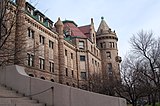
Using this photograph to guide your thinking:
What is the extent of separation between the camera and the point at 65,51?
155 ft

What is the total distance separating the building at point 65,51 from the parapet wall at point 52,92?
9339 mm

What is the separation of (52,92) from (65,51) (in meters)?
34.5

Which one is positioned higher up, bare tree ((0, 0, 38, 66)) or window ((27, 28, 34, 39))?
window ((27, 28, 34, 39))

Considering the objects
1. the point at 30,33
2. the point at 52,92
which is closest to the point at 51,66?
the point at 30,33

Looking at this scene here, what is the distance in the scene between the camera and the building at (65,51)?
35.5m

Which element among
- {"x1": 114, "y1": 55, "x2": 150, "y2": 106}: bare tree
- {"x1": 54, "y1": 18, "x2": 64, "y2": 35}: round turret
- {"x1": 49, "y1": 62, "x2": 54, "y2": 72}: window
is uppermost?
{"x1": 54, "y1": 18, "x2": 64, "y2": 35}: round turret

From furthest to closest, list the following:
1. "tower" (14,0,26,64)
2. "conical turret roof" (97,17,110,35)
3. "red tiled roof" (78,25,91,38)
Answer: "conical turret roof" (97,17,110,35) < "red tiled roof" (78,25,91,38) < "tower" (14,0,26,64)

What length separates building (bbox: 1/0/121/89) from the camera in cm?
3553

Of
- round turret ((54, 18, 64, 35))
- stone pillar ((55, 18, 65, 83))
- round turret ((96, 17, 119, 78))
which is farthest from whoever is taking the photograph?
round turret ((96, 17, 119, 78))

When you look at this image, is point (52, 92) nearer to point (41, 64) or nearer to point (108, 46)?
point (41, 64)

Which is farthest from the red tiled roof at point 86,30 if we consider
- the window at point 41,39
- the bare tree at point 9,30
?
the bare tree at point 9,30

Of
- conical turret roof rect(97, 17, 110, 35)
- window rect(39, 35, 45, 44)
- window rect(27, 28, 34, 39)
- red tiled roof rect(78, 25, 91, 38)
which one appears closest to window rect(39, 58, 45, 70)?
window rect(39, 35, 45, 44)

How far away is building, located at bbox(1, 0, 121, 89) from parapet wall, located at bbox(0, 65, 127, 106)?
9339 mm

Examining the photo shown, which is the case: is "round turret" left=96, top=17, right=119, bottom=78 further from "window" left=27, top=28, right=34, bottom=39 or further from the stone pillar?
"window" left=27, top=28, right=34, bottom=39
